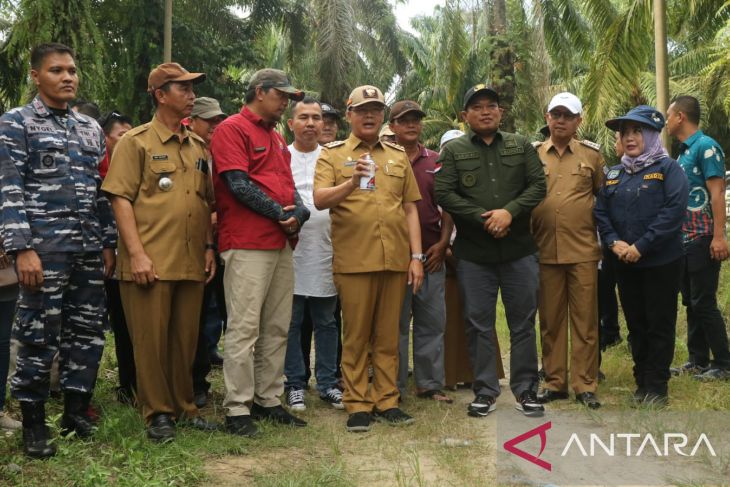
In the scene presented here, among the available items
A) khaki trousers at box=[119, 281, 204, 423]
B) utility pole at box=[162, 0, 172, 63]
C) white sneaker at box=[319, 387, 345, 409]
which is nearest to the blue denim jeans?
white sneaker at box=[319, 387, 345, 409]

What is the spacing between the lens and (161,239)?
14.4 ft

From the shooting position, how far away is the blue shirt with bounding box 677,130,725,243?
5.90 m

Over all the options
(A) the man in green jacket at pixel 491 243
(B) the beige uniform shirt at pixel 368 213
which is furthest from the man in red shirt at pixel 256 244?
(A) the man in green jacket at pixel 491 243

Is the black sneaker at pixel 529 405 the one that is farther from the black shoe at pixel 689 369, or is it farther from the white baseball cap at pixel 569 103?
the white baseball cap at pixel 569 103

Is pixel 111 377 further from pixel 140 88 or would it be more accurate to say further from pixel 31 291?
pixel 140 88

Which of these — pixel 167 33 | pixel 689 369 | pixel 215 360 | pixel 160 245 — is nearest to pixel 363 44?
pixel 167 33

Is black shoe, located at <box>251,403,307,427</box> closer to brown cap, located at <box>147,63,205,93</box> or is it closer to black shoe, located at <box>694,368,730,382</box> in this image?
brown cap, located at <box>147,63,205,93</box>

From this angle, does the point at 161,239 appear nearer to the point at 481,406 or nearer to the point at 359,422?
the point at 359,422

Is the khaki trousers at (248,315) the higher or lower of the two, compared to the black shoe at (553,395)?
higher

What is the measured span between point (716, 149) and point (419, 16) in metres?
39.1

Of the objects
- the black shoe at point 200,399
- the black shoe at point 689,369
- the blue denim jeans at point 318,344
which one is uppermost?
the blue denim jeans at point 318,344

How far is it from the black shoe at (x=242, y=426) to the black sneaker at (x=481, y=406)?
58.3 inches

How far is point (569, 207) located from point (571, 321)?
2.75 feet

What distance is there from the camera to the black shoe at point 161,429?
431 cm
